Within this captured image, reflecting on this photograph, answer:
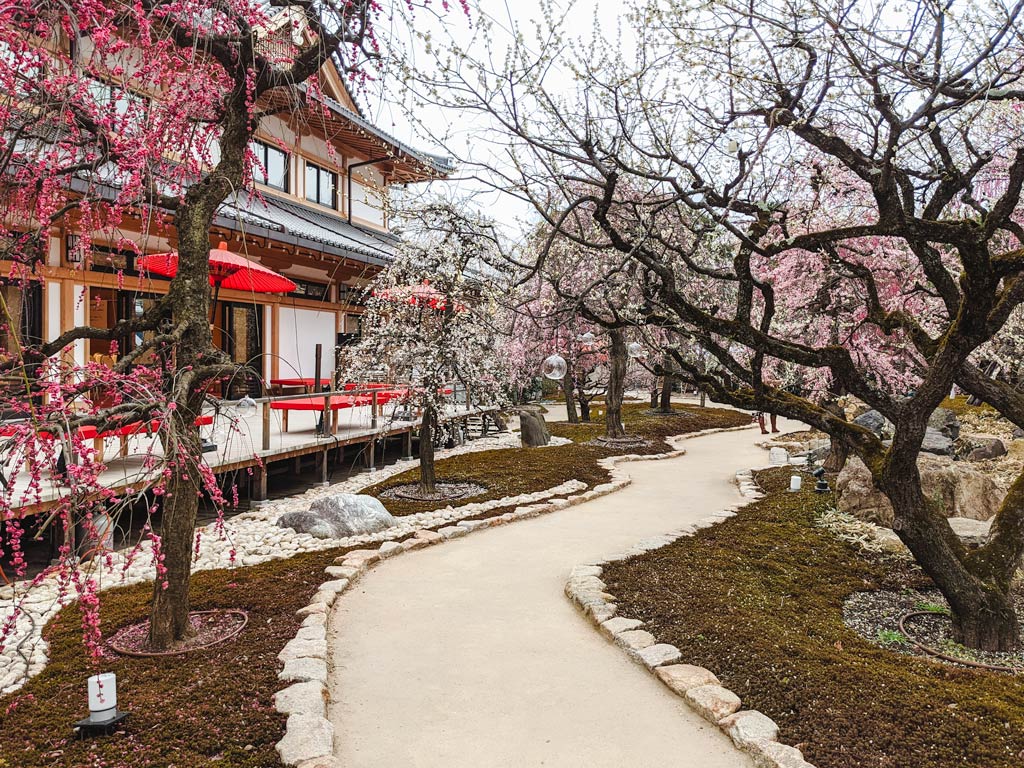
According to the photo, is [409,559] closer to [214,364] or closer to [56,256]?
[214,364]

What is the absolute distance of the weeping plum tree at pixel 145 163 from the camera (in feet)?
8.68

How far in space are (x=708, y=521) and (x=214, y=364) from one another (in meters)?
6.06

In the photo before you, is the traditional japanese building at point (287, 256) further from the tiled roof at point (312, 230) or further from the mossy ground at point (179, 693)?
the mossy ground at point (179, 693)

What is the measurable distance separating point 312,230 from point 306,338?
289 centimetres

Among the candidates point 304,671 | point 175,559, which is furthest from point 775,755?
point 175,559

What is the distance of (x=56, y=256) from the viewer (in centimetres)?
931

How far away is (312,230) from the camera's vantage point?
1349 centimetres

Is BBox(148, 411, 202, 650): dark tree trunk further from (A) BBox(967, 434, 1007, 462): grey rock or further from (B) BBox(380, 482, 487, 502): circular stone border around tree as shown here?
(A) BBox(967, 434, 1007, 462): grey rock

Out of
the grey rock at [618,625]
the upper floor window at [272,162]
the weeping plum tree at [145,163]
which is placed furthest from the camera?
the upper floor window at [272,162]

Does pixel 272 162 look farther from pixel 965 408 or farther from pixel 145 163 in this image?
pixel 965 408

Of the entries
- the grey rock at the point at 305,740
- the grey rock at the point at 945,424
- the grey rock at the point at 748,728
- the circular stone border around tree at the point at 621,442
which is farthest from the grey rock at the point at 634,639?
the grey rock at the point at 945,424

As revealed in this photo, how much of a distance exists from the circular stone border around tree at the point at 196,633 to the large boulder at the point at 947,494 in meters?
6.64

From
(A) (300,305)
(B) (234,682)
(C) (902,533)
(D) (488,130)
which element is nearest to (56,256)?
(A) (300,305)

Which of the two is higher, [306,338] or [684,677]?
[306,338]
